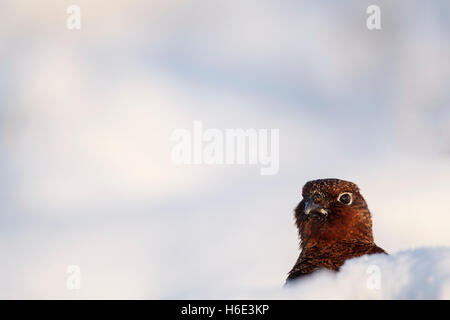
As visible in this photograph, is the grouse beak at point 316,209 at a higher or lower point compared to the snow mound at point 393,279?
higher

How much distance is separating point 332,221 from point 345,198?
300mm

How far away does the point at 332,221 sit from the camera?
5.91 meters

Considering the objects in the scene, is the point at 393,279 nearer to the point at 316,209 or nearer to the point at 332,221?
the point at 332,221

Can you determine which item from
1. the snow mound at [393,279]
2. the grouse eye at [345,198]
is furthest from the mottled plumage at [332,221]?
the snow mound at [393,279]

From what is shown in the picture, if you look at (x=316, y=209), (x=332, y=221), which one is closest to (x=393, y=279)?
(x=332, y=221)

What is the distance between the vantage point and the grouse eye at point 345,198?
598 cm

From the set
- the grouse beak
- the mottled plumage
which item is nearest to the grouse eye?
the mottled plumage

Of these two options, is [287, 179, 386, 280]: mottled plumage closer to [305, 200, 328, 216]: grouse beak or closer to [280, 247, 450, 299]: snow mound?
[305, 200, 328, 216]: grouse beak

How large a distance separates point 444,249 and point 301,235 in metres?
3.12

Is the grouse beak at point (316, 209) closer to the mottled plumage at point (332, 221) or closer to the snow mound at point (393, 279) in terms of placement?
the mottled plumage at point (332, 221)

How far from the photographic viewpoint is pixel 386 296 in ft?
10.3
